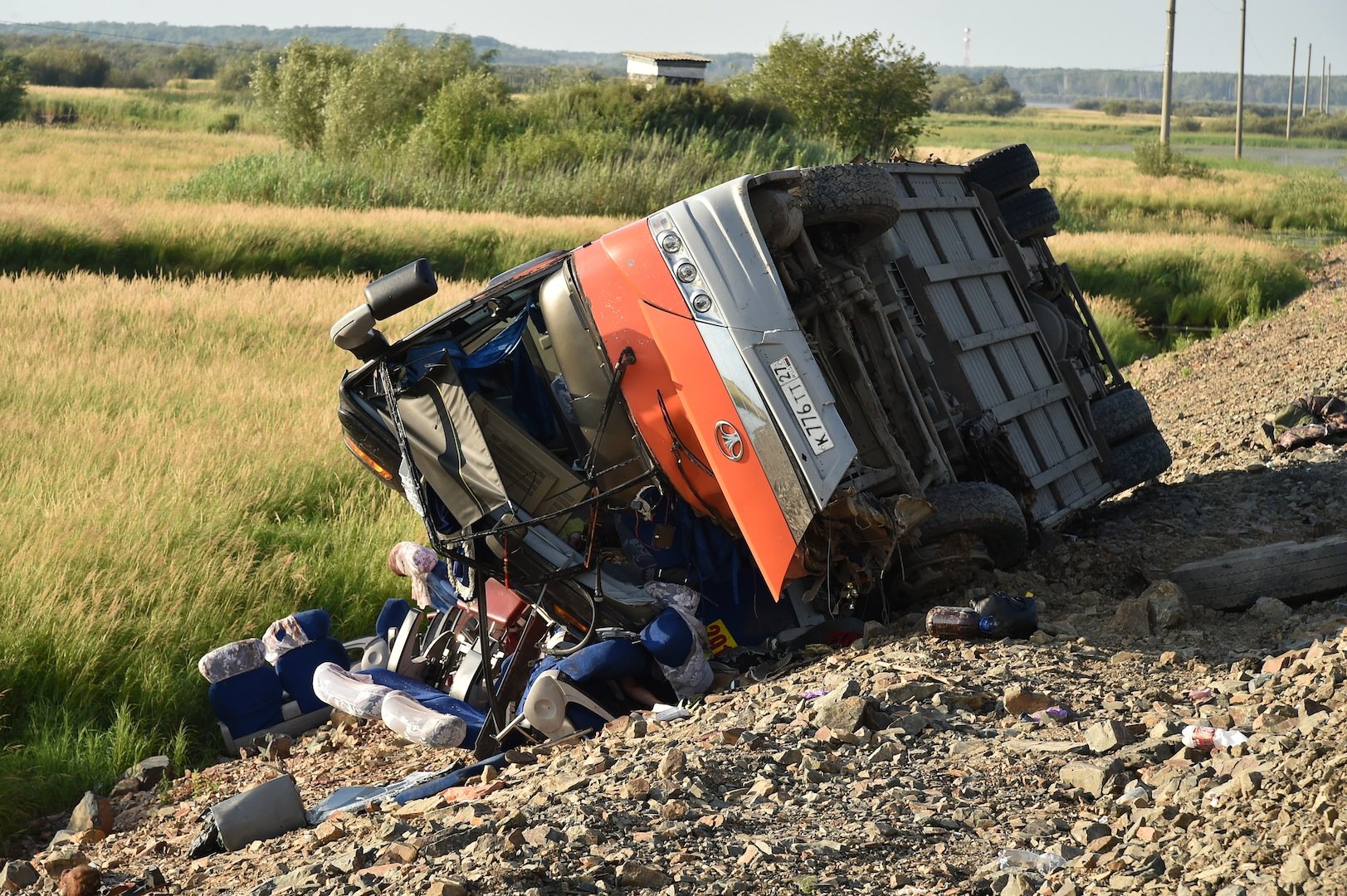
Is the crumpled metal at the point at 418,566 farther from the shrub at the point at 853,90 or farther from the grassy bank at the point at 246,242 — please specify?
the shrub at the point at 853,90

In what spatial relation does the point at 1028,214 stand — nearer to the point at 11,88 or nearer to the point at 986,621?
the point at 986,621

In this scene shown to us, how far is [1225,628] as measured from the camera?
556 centimetres

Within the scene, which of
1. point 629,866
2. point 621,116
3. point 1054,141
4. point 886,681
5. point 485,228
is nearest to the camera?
point 629,866

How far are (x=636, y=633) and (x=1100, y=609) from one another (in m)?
2.03

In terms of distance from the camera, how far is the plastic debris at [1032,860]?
341 centimetres

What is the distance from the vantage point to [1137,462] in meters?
7.57

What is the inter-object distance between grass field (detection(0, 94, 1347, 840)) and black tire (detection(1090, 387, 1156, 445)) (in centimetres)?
429

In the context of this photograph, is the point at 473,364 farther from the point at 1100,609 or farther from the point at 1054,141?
the point at 1054,141

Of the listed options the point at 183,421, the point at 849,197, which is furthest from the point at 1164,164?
the point at 849,197


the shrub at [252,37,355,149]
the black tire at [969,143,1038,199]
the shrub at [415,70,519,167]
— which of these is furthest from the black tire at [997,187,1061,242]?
the shrub at [252,37,355,149]

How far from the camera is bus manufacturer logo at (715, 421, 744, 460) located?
5273 millimetres

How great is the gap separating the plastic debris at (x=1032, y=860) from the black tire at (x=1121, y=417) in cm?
465

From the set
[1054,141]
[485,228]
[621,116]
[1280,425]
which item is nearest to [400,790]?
[1280,425]

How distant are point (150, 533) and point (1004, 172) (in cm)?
559
